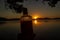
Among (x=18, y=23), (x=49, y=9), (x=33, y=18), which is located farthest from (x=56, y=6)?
(x=18, y=23)

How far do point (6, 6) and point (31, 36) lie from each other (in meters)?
0.33

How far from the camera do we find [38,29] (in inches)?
84.3

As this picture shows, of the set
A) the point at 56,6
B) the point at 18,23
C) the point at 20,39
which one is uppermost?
the point at 56,6

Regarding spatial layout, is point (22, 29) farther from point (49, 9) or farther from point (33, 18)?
point (49, 9)

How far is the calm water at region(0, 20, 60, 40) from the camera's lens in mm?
2121

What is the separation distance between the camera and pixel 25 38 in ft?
6.93

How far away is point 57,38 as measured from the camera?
7.01 feet

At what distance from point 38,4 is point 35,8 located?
0.04 meters

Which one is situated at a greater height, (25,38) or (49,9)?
(49,9)

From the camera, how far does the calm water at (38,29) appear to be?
2.12m

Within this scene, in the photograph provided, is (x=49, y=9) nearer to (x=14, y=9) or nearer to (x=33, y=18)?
(x=33, y=18)

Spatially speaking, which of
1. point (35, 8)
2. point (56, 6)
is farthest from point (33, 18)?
point (56, 6)

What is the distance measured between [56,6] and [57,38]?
270 millimetres

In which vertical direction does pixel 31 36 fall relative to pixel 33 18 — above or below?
below
